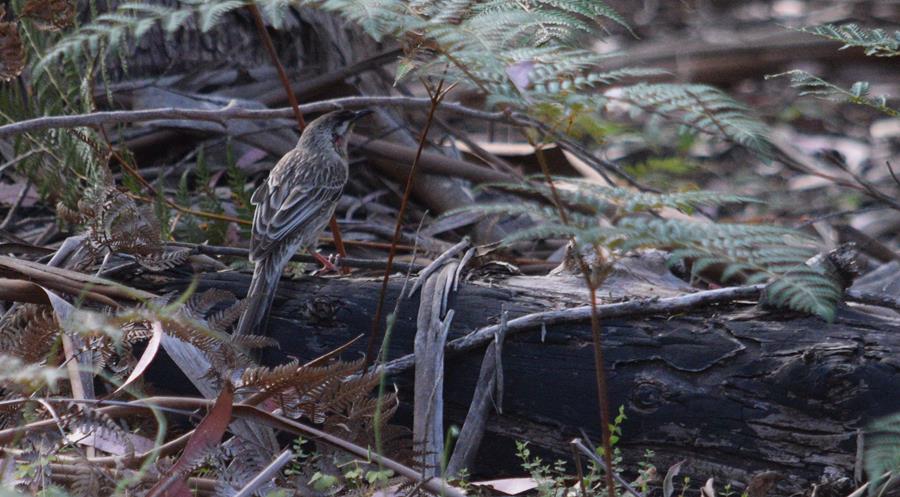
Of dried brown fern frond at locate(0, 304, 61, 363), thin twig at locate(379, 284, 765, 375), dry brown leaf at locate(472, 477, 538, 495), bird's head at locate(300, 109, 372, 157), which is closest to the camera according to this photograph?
dried brown fern frond at locate(0, 304, 61, 363)

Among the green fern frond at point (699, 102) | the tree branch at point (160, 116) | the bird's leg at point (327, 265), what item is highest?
the green fern frond at point (699, 102)

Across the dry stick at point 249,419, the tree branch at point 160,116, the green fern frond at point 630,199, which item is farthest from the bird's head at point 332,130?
the green fern frond at point 630,199

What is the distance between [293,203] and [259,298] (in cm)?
116

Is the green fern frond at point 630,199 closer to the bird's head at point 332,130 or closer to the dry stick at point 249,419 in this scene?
the dry stick at point 249,419

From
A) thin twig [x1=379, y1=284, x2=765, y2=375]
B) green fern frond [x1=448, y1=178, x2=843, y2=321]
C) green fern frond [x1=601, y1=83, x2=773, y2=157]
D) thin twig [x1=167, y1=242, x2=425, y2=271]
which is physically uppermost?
green fern frond [x1=601, y1=83, x2=773, y2=157]

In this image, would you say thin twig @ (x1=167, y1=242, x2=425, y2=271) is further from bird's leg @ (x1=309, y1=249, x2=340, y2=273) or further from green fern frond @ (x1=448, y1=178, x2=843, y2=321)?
green fern frond @ (x1=448, y1=178, x2=843, y2=321)

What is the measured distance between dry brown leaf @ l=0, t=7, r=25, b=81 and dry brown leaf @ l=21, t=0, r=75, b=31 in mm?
124

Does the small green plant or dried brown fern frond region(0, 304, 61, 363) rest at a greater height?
the small green plant

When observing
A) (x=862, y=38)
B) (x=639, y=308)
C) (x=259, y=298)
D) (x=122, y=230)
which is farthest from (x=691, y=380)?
(x=122, y=230)

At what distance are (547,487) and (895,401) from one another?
4.33 feet

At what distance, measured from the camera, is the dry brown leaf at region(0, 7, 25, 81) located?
4.78 meters

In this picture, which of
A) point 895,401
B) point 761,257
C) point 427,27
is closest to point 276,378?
point 427,27

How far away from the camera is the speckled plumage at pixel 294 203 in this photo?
15.6 feet

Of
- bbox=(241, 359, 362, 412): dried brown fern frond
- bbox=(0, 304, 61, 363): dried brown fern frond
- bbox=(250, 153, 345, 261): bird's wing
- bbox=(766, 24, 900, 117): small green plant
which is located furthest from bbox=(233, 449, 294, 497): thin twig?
bbox=(766, 24, 900, 117): small green plant
